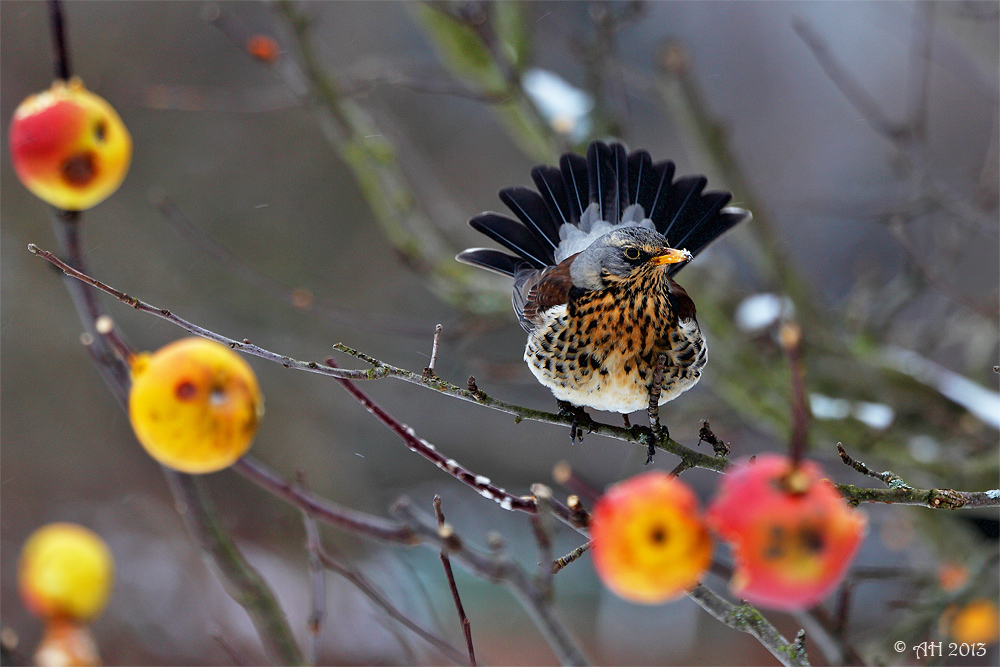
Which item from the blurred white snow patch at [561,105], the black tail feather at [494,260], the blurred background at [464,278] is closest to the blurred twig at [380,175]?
the blurred background at [464,278]

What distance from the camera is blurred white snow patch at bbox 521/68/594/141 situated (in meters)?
2.11

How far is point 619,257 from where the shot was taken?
1204 mm

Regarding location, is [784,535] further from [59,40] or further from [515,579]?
[59,40]

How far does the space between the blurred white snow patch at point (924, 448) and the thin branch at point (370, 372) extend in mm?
1327

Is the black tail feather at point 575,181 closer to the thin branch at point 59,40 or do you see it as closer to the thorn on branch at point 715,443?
the thorn on branch at point 715,443

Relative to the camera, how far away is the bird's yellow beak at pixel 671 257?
3.40 ft

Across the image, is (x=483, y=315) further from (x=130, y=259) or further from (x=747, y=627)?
(x=130, y=259)

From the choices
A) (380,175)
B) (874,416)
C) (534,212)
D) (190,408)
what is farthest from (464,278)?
(190,408)

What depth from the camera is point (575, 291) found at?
1285 millimetres

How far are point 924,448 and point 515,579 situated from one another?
1.91 meters

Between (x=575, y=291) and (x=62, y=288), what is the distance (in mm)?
2849

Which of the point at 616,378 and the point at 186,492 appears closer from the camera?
the point at 186,492

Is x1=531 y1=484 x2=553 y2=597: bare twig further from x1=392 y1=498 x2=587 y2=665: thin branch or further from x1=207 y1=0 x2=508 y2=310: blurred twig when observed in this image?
x1=207 y1=0 x2=508 y2=310: blurred twig

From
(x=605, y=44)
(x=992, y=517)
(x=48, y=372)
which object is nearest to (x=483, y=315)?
(x=605, y=44)
